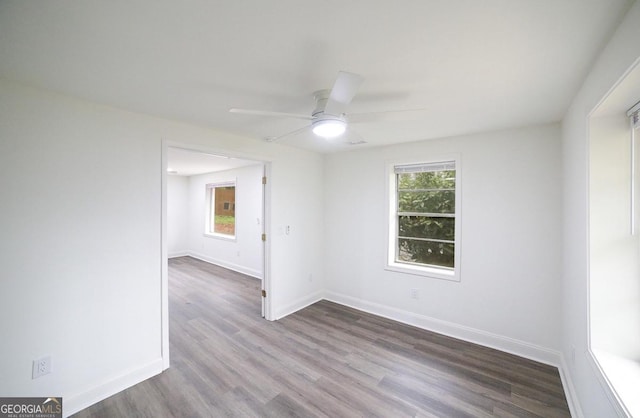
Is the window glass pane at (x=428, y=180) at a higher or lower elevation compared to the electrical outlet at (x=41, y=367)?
higher

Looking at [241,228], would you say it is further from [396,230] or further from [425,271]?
[425,271]

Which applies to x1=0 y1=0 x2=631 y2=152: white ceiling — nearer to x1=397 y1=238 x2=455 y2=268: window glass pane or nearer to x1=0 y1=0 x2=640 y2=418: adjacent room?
x1=0 y1=0 x2=640 y2=418: adjacent room

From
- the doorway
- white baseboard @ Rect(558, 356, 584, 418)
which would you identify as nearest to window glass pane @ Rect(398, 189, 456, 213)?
white baseboard @ Rect(558, 356, 584, 418)

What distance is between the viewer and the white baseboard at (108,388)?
192 cm

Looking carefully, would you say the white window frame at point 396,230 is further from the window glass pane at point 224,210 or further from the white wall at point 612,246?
the window glass pane at point 224,210

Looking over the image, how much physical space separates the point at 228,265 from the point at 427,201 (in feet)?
15.6

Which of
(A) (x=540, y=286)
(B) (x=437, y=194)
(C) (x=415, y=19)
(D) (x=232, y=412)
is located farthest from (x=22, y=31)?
(A) (x=540, y=286)

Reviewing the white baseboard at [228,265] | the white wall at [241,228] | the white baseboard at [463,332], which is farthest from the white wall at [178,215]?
the white baseboard at [463,332]

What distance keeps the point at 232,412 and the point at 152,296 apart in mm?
1240

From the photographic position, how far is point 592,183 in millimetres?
1549

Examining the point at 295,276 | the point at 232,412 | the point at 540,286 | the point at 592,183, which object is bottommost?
the point at 232,412

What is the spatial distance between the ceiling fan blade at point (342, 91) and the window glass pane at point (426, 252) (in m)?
2.43

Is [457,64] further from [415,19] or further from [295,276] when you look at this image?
[295,276]

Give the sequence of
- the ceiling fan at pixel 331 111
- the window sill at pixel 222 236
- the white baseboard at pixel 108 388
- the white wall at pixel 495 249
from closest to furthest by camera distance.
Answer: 1. the ceiling fan at pixel 331 111
2. the white baseboard at pixel 108 388
3. the white wall at pixel 495 249
4. the window sill at pixel 222 236
